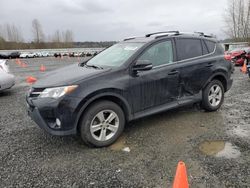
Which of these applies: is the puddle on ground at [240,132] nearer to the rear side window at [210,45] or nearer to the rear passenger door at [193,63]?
the rear passenger door at [193,63]

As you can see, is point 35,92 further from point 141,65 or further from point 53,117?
point 141,65

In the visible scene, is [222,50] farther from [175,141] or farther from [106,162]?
[106,162]

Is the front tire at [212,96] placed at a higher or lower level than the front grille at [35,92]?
lower

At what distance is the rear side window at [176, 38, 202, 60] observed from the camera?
463 centimetres

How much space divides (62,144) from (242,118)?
3763 millimetres

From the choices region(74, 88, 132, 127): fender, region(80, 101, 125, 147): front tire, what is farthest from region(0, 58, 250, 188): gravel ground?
region(74, 88, 132, 127): fender

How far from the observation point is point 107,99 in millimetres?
3764

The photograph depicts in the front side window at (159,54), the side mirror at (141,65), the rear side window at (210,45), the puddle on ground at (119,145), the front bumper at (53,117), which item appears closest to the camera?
the front bumper at (53,117)

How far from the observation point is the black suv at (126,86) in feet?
11.3

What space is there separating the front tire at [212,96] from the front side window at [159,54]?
126cm

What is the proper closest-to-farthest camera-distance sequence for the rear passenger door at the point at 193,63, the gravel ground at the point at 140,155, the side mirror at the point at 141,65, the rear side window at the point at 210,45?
the gravel ground at the point at 140,155
the side mirror at the point at 141,65
the rear passenger door at the point at 193,63
the rear side window at the point at 210,45

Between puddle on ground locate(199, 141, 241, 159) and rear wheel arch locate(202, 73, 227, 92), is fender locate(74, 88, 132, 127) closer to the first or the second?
puddle on ground locate(199, 141, 241, 159)

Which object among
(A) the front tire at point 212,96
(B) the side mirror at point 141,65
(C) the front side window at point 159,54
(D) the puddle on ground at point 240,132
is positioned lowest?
(D) the puddle on ground at point 240,132

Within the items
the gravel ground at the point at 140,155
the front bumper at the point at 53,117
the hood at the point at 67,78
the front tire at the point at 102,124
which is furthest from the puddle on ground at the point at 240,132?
the front bumper at the point at 53,117
